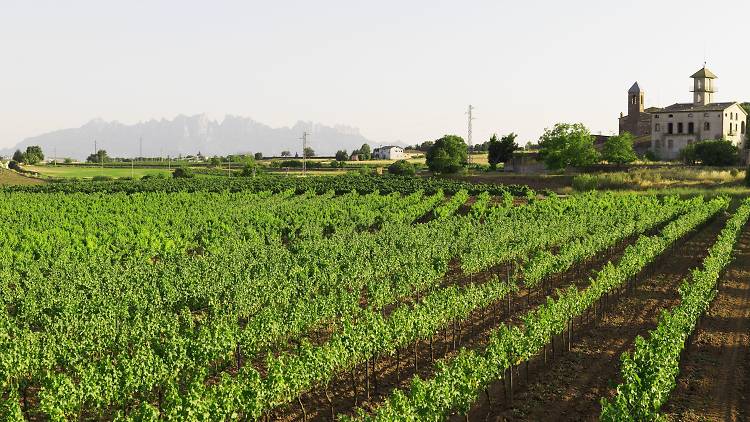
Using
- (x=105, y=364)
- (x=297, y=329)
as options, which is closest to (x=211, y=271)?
(x=297, y=329)

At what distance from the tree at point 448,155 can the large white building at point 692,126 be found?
29.0 m

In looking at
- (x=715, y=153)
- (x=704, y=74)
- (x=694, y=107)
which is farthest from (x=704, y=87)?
(x=715, y=153)

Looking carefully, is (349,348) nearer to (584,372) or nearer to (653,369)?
(584,372)

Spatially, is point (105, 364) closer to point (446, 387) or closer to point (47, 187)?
point (446, 387)

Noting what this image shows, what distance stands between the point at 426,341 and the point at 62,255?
65.9 ft

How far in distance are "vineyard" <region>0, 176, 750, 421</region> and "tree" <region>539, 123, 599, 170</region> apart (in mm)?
41946

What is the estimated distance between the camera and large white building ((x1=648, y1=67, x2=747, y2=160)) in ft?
325

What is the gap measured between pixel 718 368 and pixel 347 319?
36.0 feet

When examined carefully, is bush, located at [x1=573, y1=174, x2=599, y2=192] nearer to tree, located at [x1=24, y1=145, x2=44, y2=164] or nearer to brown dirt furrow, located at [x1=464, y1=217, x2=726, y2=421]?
brown dirt furrow, located at [x1=464, y1=217, x2=726, y2=421]

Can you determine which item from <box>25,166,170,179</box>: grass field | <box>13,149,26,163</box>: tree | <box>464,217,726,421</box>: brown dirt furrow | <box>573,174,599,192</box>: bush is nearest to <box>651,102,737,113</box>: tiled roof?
<box>573,174,599,192</box>: bush

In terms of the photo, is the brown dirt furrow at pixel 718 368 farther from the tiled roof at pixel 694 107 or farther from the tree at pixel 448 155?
the tiled roof at pixel 694 107

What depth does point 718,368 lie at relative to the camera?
797 inches

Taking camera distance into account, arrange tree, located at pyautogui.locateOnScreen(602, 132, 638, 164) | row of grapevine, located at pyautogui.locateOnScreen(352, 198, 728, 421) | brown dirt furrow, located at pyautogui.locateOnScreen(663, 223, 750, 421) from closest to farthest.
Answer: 1. row of grapevine, located at pyautogui.locateOnScreen(352, 198, 728, 421)
2. brown dirt furrow, located at pyautogui.locateOnScreen(663, 223, 750, 421)
3. tree, located at pyautogui.locateOnScreen(602, 132, 638, 164)

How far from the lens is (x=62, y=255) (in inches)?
1331
